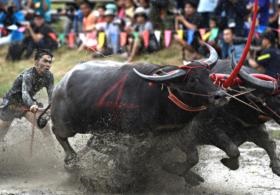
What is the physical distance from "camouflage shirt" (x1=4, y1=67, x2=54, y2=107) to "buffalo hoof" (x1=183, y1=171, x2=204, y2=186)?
1.95 metres

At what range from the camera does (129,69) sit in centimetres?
830

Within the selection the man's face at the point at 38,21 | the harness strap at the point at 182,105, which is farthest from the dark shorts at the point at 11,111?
the man's face at the point at 38,21

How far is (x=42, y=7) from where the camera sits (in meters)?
18.2

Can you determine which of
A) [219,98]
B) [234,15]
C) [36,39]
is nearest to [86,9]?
[36,39]

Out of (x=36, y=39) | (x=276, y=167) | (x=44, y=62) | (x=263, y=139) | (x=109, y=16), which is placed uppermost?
(x=44, y=62)

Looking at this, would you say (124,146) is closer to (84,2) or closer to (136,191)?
(136,191)

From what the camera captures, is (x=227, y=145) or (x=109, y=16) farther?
(x=109, y=16)

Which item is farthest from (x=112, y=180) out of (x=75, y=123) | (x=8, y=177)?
(x=8, y=177)

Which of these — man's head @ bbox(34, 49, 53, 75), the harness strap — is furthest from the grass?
the harness strap

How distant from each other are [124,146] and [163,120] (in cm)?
52

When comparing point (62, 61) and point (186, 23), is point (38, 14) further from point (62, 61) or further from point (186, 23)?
point (186, 23)

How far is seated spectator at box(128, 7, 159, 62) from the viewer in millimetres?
15320

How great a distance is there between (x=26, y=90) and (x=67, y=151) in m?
0.84

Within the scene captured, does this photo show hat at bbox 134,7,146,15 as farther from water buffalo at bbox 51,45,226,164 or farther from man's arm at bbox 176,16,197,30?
water buffalo at bbox 51,45,226,164
